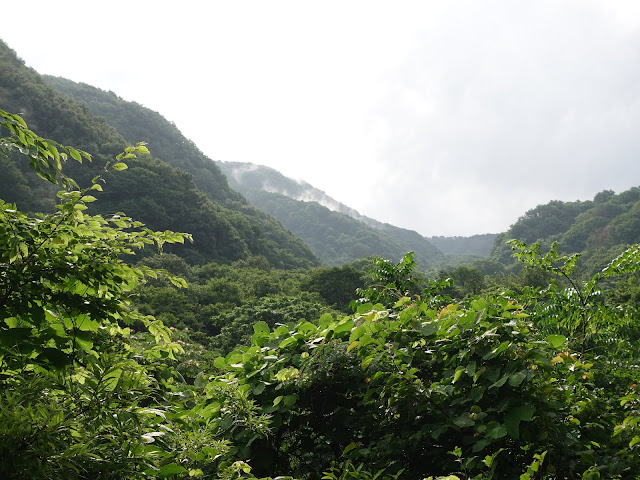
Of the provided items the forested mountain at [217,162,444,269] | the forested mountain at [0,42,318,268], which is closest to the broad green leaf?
the forested mountain at [0,42,318,268]

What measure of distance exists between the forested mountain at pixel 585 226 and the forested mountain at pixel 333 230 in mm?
21239

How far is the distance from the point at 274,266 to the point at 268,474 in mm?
49111

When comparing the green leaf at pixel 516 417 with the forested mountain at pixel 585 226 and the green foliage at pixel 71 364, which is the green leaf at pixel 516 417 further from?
the forested mountain at pixel 585 226

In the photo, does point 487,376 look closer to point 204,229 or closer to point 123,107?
point 204,229

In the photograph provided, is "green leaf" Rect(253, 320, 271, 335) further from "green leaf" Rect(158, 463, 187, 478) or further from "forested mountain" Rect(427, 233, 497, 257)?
"forested mountain" Rect(427, 233, 497, 257)

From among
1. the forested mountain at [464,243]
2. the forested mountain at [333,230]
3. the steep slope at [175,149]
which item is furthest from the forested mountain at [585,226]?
the forested mountain at [464,243]

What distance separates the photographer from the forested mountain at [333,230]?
97.6 metres

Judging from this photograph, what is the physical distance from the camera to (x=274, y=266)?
168 ft

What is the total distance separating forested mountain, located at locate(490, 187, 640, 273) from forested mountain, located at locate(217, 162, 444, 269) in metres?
21.2

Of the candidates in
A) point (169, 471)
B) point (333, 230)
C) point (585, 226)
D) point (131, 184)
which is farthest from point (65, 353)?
point (333, 230)

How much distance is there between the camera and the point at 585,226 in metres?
72.7

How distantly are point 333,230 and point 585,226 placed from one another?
5251 cm

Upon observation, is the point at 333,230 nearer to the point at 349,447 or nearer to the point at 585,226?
the point at 585,226

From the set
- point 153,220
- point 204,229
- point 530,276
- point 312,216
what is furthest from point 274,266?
point 312,216
